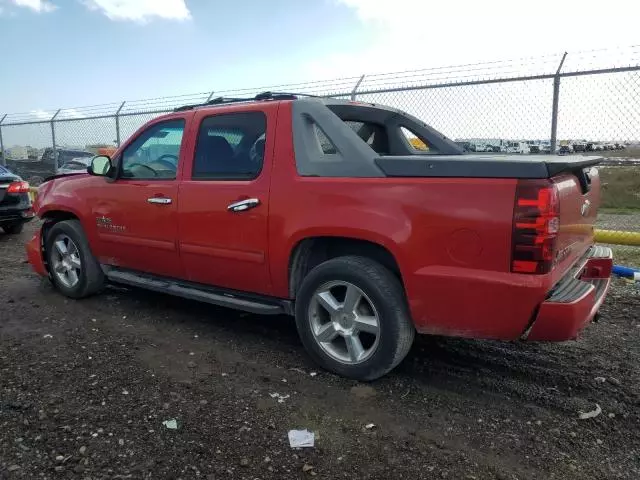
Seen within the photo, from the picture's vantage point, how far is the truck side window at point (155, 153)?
14.3 feet

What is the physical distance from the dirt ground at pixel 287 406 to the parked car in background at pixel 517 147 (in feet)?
9.44

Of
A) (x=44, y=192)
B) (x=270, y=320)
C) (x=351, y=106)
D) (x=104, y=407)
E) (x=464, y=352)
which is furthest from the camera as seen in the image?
(x=44, y=192)

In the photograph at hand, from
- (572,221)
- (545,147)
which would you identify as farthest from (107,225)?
(545,147)

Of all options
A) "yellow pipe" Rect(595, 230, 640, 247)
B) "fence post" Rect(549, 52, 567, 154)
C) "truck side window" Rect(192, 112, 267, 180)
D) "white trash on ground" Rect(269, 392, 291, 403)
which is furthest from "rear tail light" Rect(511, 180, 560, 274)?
"fence post" Rect(549, 52, 567, 154)

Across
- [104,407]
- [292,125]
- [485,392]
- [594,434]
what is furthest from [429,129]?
[104,407]

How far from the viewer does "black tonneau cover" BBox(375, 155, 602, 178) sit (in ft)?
Result: 8.80

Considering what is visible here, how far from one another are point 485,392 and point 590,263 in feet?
4.07

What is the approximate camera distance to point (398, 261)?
309cm

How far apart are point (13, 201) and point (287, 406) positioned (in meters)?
7.94

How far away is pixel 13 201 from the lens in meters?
9.01

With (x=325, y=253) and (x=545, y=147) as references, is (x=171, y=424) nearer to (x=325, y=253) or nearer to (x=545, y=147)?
(x=325, y=253)

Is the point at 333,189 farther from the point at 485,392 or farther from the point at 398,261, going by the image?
the point at 485,392

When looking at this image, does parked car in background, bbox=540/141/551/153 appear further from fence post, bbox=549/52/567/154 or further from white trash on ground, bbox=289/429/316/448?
white trash on ground, bbox=289/429/316/448

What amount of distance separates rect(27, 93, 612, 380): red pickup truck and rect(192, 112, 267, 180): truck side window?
0.01m
